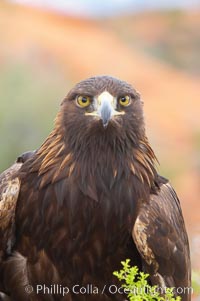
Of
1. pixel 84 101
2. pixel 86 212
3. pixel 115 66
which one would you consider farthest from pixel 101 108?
pixel 115 66

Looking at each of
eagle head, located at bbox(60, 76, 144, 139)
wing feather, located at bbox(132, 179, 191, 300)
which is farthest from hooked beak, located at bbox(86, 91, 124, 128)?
wing feather, located at bbox(132, 179, 191, 300)

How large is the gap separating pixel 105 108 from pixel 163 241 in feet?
3.93

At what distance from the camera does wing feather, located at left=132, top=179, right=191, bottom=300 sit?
8.70 metres

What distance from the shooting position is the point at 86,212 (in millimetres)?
8695

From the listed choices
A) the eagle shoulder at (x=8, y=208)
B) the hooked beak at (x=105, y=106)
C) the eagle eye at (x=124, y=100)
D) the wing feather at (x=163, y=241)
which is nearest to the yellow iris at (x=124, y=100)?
the eagle eye at (x=124, y=100)

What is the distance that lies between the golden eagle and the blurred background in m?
1.37

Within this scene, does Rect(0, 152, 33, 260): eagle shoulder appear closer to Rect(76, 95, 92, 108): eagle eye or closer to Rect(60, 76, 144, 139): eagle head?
Rect(60, 76, 144, 139): eagle head

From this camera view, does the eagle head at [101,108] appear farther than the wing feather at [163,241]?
No

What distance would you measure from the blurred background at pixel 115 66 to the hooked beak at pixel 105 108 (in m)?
2.22

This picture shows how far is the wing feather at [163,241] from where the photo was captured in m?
8.70

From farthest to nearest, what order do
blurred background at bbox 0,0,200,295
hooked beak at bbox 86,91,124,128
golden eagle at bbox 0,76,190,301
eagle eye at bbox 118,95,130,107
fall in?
blurred background at bbox 0,0,200,295 → golden eagle at bbox 0,76,190,301 → eagle eye at bbox 118,95,130,107 → hooked beak at bbox 86,91,124,128

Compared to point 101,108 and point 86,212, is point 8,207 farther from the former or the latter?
point 101,108

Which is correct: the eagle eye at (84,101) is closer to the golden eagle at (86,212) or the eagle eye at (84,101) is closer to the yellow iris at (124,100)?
the golden eagle at (86,212)

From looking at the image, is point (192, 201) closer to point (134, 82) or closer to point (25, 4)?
point (134, 82)
